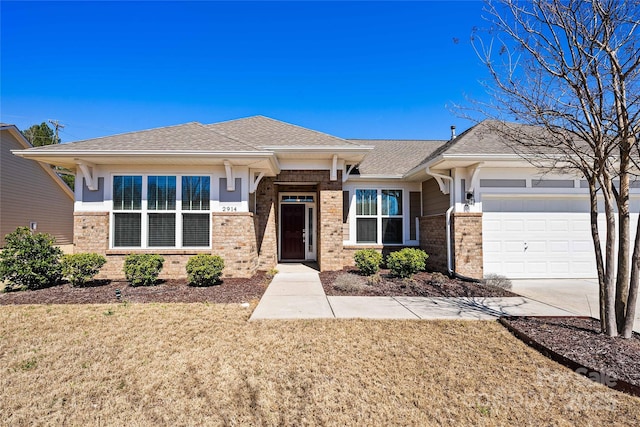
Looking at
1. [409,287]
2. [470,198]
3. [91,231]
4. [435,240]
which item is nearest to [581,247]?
[470,198]

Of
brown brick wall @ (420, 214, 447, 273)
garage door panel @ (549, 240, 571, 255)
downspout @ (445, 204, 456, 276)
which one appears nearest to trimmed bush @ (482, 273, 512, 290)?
downspout @ (445, 204, 456, 276)

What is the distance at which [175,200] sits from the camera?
8.30 meters

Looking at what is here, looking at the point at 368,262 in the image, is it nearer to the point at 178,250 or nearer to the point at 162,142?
the point at 178,250

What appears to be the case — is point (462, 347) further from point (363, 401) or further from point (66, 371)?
point (66, 371)

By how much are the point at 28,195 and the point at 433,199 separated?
19096 millimetres

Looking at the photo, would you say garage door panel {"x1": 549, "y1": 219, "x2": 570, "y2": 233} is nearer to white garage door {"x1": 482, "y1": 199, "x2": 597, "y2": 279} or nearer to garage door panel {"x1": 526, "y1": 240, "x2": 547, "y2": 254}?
white garage door {"x1": 482, "y1": 199, "x2": 597, "y2": 279}

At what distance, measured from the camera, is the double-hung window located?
1059 centimetres

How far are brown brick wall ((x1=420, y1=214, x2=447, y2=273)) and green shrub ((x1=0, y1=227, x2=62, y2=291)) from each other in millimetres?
9844

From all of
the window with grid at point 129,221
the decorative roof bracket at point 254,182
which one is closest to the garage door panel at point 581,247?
the decorative roof bracket at point 254,182

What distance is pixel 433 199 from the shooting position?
9.72m

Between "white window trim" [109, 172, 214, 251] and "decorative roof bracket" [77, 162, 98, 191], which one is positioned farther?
"white window trim" [109, 172, 214, 251]

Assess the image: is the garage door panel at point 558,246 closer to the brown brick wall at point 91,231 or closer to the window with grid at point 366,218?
the window with grid at point 366,218

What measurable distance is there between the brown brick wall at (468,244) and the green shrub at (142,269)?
774 centimetres

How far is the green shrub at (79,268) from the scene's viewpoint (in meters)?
7.27
